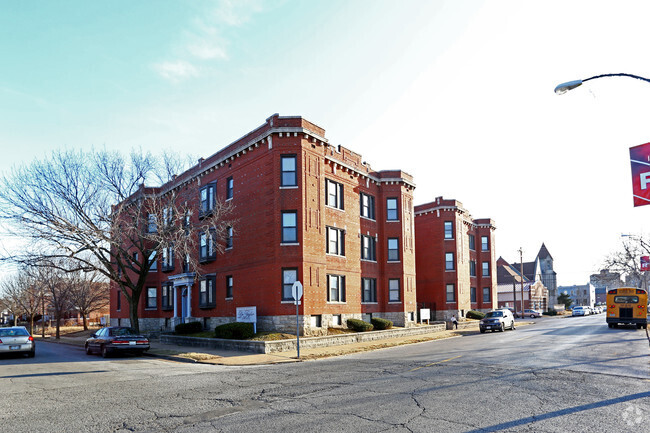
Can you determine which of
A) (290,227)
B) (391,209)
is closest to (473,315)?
(391,209)

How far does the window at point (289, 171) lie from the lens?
28.8 m

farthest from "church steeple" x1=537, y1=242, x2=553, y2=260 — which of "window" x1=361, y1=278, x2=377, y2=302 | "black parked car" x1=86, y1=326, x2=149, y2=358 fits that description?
"black parked car" x1=86, y1=326, x2=149, y2=358

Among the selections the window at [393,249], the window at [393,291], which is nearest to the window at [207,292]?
the window at [393,291]

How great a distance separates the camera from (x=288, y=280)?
28.0 metres

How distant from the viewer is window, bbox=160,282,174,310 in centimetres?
3962

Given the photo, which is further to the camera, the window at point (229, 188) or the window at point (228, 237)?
the window at point (229, 188)

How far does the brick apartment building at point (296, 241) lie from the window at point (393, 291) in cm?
8

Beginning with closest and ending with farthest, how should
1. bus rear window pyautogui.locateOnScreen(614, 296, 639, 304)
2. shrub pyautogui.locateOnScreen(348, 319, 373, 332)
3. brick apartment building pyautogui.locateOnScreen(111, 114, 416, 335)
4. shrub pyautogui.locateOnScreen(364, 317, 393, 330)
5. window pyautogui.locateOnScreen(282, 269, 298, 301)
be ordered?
window pyautogui.locateOnScreen(282, 269, 298, 301) < brick apartment building pyautogui.locateOnScreen(111, 114, 416, 335) < shrub pyautogui.locateOnScreen(348, 319, 373, 332) < shrub pyautogui.locateOnScreen(364, 317, 393, 330) < bus rear window pyautogui.locateOnScreen(614, 296, 639, 304)

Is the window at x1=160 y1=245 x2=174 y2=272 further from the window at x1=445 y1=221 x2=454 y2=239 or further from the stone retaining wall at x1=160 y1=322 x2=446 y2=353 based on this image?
the window at x1=445 y1=221 x2=454 y2=239

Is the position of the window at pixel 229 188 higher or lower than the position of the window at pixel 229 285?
higher

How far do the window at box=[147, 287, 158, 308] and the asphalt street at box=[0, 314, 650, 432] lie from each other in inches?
936

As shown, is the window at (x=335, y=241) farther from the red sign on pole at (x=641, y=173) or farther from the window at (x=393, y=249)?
the red sign on pole at (x=641, y=173)

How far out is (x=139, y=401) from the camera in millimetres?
11031

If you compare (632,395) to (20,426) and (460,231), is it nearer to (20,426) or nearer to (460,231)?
(20,426)
